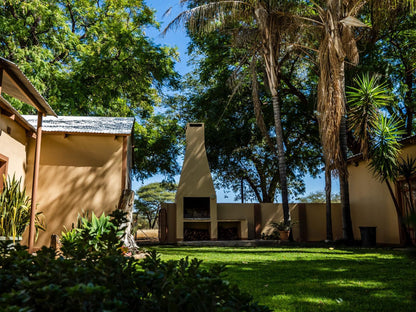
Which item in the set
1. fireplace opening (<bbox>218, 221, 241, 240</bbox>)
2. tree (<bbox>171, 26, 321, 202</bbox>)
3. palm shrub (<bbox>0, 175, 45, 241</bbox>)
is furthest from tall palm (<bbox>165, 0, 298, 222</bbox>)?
palm shrub (<bbox>0, 175, 45, 241</bbox>)

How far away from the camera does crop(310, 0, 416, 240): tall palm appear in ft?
31.9

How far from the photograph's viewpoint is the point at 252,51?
500 inches

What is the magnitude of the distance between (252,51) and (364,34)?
13.6ft

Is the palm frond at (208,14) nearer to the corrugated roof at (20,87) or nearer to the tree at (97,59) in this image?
the tree at (97,59)

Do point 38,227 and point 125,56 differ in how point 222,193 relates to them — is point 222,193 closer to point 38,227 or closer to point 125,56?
point 125,56

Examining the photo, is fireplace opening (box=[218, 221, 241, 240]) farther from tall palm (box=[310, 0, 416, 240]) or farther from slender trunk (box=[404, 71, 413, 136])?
slender trunk (box=[404, 71, 413, 136])

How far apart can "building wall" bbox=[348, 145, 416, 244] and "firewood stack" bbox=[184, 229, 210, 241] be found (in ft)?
16.9

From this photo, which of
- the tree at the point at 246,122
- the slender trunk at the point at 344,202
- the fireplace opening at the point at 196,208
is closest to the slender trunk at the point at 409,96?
the tree at the point at 246,122

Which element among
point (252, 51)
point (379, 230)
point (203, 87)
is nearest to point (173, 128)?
point (203, 87)

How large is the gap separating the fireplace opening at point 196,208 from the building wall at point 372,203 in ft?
16.8

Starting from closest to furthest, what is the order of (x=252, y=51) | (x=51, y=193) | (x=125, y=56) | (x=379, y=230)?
(x=51, y=193) → (x=379, y=230) → (x=252, y=51) → (x=125, y=56)

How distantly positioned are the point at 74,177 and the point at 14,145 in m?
1.63

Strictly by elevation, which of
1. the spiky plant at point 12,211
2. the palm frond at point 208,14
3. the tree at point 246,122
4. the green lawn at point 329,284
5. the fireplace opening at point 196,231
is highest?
the palm frond at point 208,14

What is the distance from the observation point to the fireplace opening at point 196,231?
1326 cm
